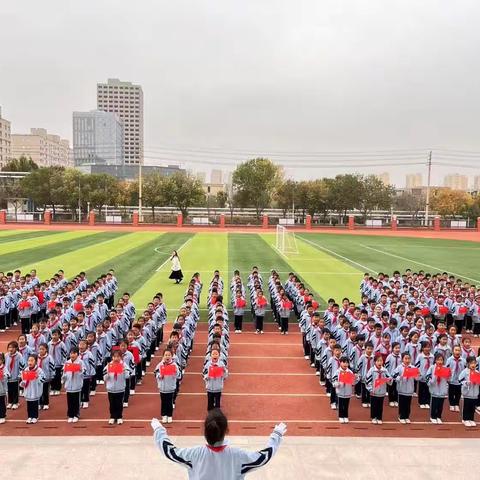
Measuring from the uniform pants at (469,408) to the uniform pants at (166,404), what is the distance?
5466mm

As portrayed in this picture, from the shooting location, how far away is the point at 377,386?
946cm

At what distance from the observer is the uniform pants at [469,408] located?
9500mm

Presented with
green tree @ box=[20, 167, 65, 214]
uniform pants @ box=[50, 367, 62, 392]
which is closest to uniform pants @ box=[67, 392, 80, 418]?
uniform pants @ box=[50, 367, 62, 392]

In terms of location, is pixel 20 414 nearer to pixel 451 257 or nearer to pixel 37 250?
pixel 37 250

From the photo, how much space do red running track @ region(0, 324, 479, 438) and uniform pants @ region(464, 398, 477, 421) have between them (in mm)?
207

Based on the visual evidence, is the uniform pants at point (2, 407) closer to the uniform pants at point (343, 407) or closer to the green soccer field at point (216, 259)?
the uniform pants at point (343, 407)

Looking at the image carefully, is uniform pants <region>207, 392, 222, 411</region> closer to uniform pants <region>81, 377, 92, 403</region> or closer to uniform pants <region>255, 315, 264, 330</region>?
uniform pants <region>81, 377, 92, 403</region>

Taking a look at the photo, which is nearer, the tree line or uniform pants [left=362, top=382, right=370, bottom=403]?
uniform pants [left=362, top=382, right=370, bottom=403]

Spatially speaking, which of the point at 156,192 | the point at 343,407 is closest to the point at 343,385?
the point at 343,407

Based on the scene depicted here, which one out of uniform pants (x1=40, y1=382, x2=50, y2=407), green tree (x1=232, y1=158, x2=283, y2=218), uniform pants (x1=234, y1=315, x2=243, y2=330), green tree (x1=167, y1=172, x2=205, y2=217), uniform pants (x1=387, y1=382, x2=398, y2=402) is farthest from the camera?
green tree (x1=232, y1=158, x2=283, y2=218)

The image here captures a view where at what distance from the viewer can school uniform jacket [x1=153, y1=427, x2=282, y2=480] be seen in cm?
423

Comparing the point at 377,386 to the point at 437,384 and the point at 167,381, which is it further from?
the point at 167,381

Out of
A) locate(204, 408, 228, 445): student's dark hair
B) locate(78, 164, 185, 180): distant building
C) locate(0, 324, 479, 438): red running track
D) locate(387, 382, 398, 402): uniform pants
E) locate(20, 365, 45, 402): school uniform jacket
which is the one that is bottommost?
locate(0, 324, 479, 438): red running track

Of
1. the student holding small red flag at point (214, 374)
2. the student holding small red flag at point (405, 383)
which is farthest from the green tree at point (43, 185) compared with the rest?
the student holding small red flag at point (405, 383)
